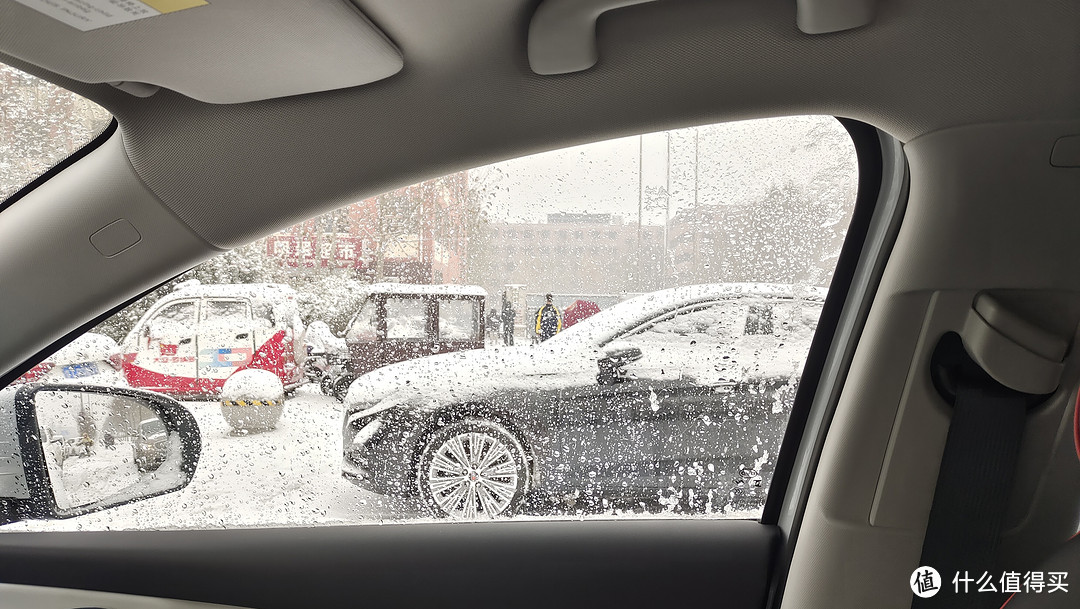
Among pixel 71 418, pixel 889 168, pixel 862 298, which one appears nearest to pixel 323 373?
pixel 71 418

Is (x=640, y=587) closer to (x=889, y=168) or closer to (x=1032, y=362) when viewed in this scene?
(x=1032, y=362)

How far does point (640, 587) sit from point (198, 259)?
4.19ft

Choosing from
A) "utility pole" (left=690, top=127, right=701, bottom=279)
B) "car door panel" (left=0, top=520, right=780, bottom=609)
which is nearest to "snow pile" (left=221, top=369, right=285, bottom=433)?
"car door panel" (left=0, top=520, right=780, bottom=609)

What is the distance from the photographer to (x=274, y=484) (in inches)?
70.3

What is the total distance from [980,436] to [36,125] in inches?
78.2

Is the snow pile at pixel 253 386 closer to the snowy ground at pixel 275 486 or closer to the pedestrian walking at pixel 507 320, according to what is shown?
the snowy ground at pixel 275 486

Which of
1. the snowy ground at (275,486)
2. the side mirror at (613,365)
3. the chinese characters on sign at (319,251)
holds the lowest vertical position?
the snowy ground at (275,486)

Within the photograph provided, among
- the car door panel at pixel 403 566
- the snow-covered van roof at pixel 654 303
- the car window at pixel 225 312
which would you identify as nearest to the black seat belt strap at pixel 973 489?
the car door panel at pixel 403 566

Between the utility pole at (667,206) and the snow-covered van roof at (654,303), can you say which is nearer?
the utility pole at (667,206)

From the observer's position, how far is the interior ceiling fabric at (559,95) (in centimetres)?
102

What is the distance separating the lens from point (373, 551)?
5.21ft

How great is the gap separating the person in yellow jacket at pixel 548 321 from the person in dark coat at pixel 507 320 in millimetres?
74

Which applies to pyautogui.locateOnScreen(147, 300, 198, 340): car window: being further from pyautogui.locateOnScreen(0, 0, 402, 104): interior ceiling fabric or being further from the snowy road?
pyautogui.locateOnScreen(0, 0, 402, 104): interior ceiling fabric

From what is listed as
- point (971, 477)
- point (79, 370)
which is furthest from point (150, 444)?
point (971, 477)
